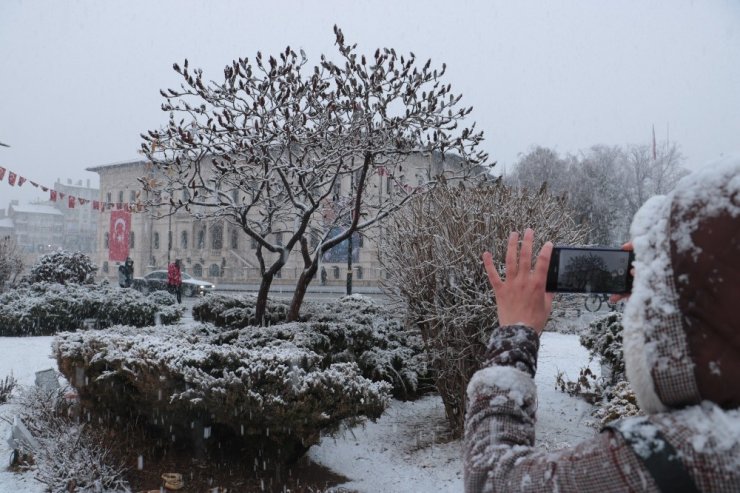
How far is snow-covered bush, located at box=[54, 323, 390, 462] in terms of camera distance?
14.6ft

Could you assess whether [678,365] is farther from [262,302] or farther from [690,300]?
[262,302]

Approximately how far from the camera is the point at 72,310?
42.9ft

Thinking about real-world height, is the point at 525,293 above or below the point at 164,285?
above

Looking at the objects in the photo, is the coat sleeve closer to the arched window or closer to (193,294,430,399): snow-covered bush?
(193,294,430,399): snow-covered bush

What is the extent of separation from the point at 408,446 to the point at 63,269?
14.3m

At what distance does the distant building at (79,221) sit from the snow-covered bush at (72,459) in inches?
4089

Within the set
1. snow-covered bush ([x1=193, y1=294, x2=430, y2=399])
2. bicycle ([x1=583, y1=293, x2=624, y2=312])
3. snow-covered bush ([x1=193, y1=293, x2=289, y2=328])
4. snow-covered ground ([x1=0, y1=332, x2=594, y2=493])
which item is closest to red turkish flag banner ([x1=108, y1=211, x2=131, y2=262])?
bicycle ([x1=583, y1=293, x2=624, y2=312])

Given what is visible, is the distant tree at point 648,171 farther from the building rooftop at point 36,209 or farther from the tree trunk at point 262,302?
the building rooftop at point 36,209

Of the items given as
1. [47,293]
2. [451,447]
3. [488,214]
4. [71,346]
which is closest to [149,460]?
[71,346]

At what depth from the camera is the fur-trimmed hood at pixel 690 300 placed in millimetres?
935

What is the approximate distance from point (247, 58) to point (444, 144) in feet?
9.93

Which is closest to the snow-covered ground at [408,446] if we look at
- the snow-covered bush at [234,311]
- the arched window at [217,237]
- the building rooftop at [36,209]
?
the snow-covered bush at [234,311]

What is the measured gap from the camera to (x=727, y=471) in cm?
90

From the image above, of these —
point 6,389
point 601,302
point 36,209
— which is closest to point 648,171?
point 601,302
